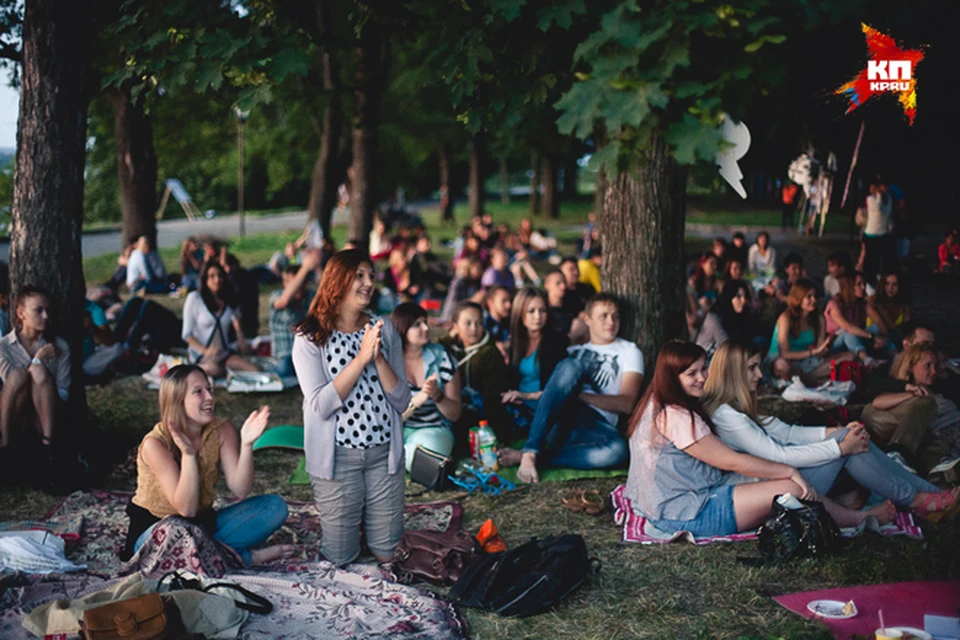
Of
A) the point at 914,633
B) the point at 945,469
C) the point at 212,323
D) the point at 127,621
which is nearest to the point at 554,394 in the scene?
the point at 945,469

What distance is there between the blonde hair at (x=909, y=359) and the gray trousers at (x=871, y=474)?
4.38ft

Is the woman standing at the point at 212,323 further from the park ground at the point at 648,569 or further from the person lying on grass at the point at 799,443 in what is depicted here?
the person lying on grass at the point at 799,443

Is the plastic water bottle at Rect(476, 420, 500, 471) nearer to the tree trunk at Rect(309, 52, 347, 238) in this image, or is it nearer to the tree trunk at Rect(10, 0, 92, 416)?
the tree trunk at Rect(10, 0, 92, 416)

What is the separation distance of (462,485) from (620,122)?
138 inches

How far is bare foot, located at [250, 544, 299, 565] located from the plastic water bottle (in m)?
1.94

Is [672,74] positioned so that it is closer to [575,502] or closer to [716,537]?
[716,537]

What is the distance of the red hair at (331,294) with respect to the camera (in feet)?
17.5

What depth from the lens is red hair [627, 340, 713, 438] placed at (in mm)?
5719

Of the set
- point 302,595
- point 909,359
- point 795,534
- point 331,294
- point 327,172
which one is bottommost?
point 302,595

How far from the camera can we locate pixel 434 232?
34000mm

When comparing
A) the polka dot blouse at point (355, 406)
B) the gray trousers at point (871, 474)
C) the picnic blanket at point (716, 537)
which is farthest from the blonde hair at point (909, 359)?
the polka dot blouse at point (355, 406)

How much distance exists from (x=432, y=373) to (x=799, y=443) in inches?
101

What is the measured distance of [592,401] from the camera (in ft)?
24.8

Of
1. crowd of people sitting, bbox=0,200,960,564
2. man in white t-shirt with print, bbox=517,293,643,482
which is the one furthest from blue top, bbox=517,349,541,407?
man in white t-shirt with print, bbox=517,293,643,482
